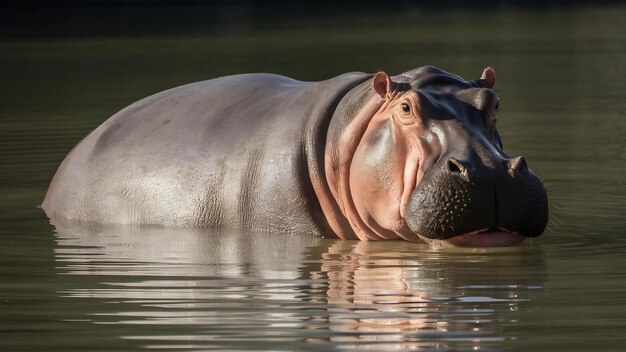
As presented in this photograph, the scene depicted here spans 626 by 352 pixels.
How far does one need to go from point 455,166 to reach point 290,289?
3.22 ft

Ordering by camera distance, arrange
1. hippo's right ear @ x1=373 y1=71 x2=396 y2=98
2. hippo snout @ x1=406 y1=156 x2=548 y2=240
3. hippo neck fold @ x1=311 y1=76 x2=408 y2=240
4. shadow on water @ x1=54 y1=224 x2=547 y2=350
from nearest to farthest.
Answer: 1. shadow on water @ x1=54 y1=224 x2=547 y2=350
2. hippo snout @ x1=406 y1=156 x2=548 y2=240
3. hippo's right ear @ x1=373 y1=71 x2=396 y2=98
4. hippo neck fold @ x1=311 y1=76 x2=408 y2=240

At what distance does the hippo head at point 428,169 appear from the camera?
7422 mm

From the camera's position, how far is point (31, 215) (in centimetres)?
920

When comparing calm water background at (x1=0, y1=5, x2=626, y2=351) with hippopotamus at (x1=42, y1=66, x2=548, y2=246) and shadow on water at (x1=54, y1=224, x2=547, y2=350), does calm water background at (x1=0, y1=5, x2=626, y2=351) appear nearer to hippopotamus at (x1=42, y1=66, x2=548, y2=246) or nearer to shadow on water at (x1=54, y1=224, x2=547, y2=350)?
shadow on water at (x1=54, y1=224, x2=547, y2=350)

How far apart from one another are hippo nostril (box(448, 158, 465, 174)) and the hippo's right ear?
0.61 m

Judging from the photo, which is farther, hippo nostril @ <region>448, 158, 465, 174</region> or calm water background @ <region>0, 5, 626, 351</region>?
hippo nostril @ <region>448, 158, 465, 174</region>

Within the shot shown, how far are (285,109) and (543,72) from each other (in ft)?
32.0

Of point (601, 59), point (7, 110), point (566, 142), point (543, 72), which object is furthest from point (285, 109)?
point (601, 59)

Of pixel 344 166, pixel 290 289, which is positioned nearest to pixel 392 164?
pixel 344 166

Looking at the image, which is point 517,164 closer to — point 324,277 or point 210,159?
point 324,277

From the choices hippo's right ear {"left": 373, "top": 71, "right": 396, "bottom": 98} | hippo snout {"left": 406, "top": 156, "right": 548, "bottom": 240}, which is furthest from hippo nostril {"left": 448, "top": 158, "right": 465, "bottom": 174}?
hippo's right ear {"left": 373, "top": 71, "right": 396, "bottom": 98}

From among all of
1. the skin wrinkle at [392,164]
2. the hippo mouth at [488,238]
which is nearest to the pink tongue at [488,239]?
the hippo mouth at [488,238]

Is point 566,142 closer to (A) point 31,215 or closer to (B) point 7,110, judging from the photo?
(A) point 31,215

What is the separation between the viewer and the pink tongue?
25.3 ft
